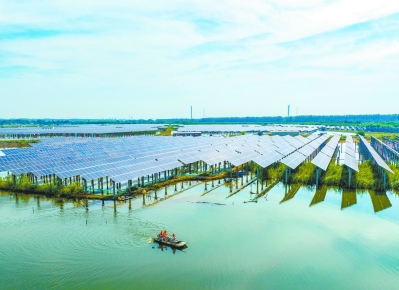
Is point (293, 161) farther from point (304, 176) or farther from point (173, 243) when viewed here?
point (173, 243)

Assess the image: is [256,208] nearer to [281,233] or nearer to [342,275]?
[281,233]

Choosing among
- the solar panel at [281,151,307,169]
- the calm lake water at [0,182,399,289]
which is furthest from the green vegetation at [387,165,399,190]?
the solar panel at [281,151,307,169]

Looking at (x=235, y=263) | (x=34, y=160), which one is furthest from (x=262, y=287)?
(x=34, y=160)

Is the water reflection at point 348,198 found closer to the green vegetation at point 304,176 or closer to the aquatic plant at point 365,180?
the aquatic plant at point 365,180

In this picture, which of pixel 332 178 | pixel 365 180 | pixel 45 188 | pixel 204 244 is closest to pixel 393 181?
pixel 365 180

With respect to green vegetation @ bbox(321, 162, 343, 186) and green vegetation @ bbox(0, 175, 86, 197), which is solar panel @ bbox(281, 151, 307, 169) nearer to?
green vegetation @ bbox(321, 162, 343, 186)

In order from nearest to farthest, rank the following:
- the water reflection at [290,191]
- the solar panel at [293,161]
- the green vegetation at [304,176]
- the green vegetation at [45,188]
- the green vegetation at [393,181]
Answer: the green vegetation at [45,188] → the water reflection at [290,191] → the green vegetation at [393,181] → the green vegetation at [304,176] → the solar panel at [293,161]

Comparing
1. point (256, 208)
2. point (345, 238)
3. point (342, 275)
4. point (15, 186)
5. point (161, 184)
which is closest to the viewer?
point (342, 275)

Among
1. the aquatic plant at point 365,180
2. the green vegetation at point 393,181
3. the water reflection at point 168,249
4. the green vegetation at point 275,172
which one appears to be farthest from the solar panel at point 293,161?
the water reflection at point 168,249
